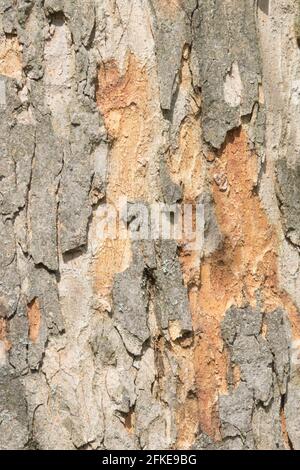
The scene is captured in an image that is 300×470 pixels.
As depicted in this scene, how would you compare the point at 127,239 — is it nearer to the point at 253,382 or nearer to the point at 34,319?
the point at 34,319

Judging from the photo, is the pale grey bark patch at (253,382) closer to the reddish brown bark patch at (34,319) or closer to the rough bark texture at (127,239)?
the rough bark texture at (127,239)

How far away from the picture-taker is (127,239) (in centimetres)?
174

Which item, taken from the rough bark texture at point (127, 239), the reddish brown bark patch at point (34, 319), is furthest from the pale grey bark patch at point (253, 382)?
the reddish brown bark patch at point (34, 319)

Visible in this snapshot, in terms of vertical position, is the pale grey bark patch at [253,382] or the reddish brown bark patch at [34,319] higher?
the reddish brown bark patch at [34,319]

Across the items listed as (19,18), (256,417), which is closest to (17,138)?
(19,18)

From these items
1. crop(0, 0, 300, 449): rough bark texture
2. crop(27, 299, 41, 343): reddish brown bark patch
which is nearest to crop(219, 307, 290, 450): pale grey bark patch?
crop(0, 0, 300, 449): rough bark texture

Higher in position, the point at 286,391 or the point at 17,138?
the point at 17,138

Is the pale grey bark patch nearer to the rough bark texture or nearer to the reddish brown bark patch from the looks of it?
the rough bark texture

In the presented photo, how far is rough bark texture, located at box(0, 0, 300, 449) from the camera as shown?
1726mm

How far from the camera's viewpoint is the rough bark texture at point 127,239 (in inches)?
67.9

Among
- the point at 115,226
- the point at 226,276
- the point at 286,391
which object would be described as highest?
the point at 115,226

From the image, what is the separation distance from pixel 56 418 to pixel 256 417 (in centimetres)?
47

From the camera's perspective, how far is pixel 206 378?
1.76m
